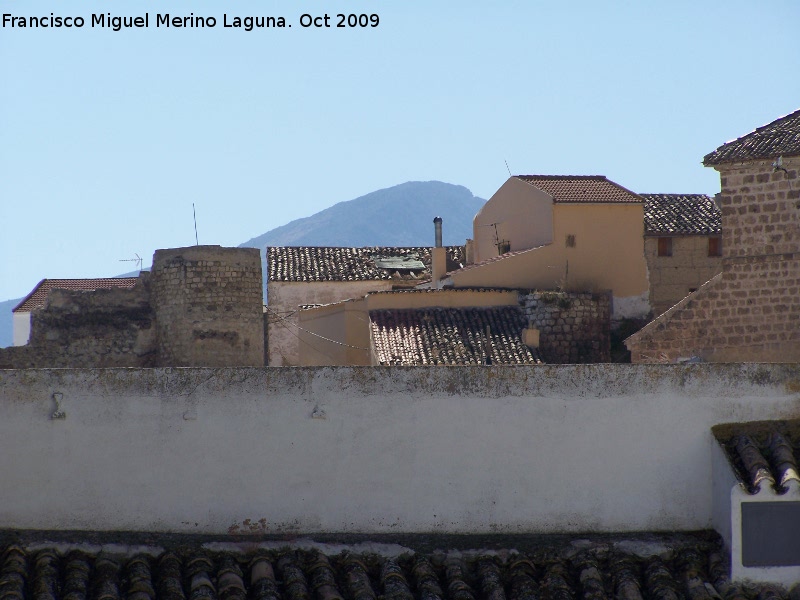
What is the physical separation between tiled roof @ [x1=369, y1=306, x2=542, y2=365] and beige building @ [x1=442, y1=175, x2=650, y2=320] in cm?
120

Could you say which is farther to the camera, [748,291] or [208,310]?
[208,310]

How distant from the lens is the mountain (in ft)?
503

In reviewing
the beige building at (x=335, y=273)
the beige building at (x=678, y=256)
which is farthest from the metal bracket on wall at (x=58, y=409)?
the beige building at (x=678, y=256)

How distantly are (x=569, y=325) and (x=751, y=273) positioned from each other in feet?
23.3

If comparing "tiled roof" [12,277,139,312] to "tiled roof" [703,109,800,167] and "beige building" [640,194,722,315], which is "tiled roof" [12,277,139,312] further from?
"tiled roof" [703,109,800,167]

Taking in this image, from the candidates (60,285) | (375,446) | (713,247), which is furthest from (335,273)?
(375,446)

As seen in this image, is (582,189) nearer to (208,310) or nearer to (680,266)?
(680,266)

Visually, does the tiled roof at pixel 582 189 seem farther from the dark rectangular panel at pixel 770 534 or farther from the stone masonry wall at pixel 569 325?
the dark rectangular panel at pixel 770 534

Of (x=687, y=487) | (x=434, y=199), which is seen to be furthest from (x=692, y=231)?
(x=434, y=199)

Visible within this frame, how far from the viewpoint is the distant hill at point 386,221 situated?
153 meters

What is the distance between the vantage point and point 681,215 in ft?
91.9

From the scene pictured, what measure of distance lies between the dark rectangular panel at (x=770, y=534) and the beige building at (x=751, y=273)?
822cm

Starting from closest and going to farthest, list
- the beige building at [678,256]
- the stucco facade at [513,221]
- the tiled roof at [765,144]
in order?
the tiled roof at [765,144] < the stucco facade at [513,221] < the beige building at [678,256]

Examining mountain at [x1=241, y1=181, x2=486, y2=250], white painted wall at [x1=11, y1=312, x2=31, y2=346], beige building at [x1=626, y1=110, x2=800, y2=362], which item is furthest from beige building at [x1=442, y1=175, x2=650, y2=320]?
mountain at [x1=241, y1=181, x2=486, y2=250]
